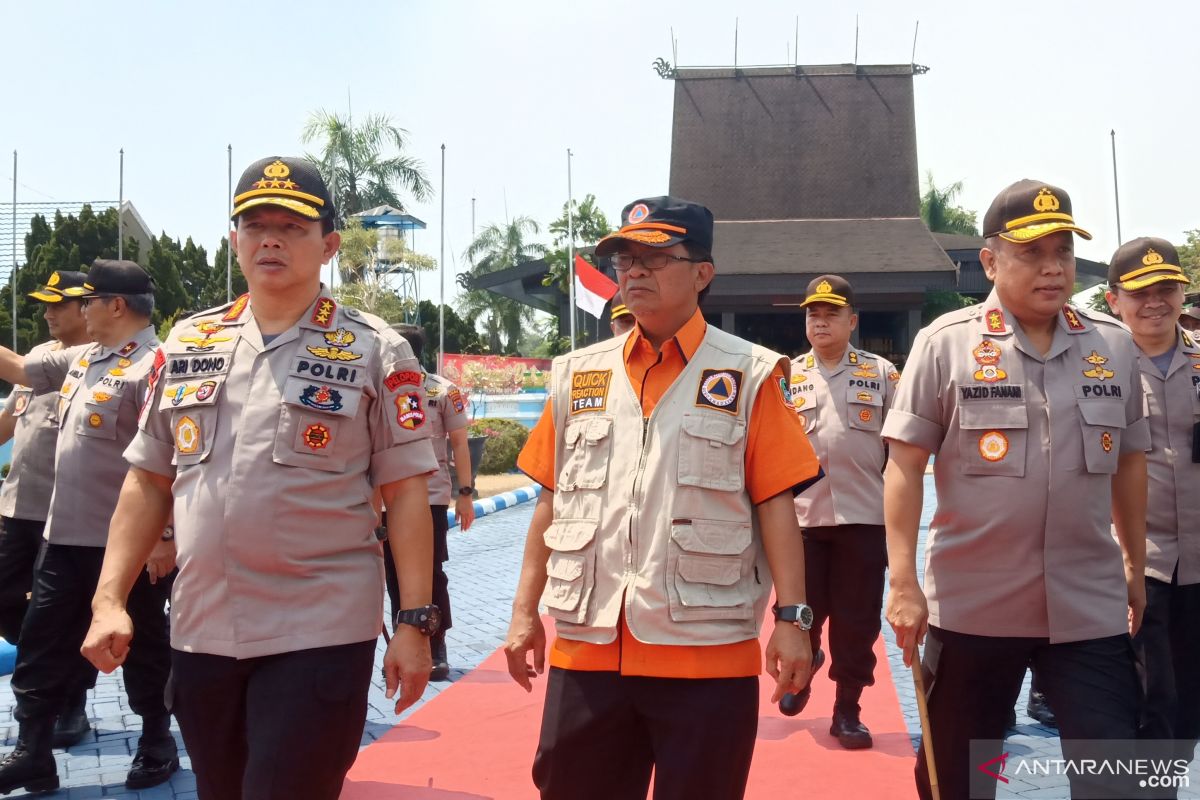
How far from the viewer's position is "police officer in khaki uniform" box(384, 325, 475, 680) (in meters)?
7.30

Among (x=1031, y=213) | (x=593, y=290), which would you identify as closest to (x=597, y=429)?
(x=1031, y=213)

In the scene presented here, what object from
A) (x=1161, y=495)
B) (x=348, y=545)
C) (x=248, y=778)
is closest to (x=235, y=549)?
(x=348, y=545)

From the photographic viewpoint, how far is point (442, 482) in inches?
301

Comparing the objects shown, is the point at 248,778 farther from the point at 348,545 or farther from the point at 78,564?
the point at 78,564

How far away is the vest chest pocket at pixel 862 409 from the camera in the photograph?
250 inches

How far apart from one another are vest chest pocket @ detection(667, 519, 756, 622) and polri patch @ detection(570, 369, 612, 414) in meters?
0.47

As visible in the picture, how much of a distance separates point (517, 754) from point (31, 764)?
217cm

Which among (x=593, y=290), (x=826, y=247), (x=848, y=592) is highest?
(x=826, y=247)

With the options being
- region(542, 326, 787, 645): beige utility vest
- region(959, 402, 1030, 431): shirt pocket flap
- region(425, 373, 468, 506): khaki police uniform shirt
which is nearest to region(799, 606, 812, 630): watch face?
region(542, 326, 787, 645): beige utility vest

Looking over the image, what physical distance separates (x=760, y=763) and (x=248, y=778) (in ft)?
10.2

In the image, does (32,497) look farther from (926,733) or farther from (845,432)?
(926,733)

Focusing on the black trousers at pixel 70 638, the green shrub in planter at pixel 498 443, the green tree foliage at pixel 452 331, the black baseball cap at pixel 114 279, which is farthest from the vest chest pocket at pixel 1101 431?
the green tree foliage at pixel 452 331

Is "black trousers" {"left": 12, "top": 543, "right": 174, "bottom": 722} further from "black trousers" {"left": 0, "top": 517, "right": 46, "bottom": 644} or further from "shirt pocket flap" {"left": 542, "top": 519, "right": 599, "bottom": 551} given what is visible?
"shirt pocket flap" {"left": 542, "top": 519, "right": 599, "bottom": 551}

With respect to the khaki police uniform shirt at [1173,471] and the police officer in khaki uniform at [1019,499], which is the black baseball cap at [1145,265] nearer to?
the khaki police uniform shirt at [1173,471]
